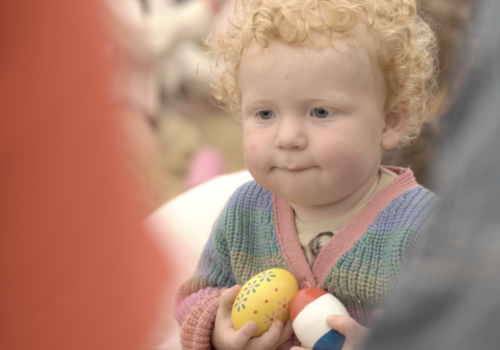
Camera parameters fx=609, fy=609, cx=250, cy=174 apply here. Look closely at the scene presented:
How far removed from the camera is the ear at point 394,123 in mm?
1053

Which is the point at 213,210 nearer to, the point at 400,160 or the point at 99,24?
the point at 400,160

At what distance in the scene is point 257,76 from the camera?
1.00 meters

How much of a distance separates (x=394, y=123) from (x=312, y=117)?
6.9 inches

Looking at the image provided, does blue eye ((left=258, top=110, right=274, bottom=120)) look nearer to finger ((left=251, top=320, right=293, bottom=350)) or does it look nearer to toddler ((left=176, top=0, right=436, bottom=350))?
toddler ((left=176, top=0, right=436, bottom=350))

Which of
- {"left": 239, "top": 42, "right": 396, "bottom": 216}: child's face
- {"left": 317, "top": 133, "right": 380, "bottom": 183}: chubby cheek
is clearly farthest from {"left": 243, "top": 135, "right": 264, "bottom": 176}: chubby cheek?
{"left": 317, "top": 133, "right": 380, "bottom": 183}: chubby cheek

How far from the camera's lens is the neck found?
3.58 ft

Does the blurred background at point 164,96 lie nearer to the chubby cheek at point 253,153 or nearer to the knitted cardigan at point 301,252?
the knitted cardigan at point 301,252

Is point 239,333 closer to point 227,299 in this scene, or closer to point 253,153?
point 227,299

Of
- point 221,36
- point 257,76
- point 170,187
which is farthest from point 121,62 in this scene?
point 257,76

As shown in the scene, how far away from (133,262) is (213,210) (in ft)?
3.48

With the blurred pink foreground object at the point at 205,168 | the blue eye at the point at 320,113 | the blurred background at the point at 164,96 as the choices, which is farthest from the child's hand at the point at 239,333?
the blurred background at the point at 164,96

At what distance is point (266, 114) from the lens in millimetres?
1029

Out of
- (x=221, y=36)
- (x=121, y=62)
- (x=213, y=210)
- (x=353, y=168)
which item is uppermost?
(x=121, y=62)

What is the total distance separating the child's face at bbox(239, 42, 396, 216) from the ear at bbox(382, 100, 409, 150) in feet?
0.09
